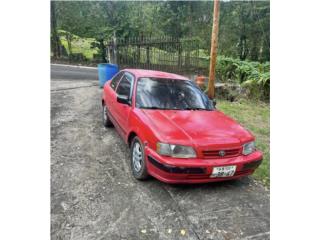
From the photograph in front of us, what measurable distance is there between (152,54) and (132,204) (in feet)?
35.7

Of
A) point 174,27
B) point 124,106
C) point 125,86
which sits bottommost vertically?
point 124,106

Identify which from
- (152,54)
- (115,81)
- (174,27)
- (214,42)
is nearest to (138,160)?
(115,81)

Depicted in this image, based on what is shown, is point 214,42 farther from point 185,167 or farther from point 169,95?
point 185,167

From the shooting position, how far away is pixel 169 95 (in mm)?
4758

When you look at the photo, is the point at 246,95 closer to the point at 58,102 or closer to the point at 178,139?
the point at 58,102

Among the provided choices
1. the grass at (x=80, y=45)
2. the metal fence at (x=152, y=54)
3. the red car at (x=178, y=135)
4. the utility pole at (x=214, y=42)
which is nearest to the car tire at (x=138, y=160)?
the red car at (x=178, y=135)

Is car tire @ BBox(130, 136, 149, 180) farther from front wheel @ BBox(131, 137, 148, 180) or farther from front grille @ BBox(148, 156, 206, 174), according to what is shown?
front grille @ BBox(148, 156, 206, 174)

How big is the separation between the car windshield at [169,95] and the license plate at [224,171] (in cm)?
128

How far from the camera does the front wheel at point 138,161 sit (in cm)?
396

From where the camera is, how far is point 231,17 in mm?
18594

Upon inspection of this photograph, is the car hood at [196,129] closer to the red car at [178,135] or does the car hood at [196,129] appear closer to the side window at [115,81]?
the red car at [178,135]

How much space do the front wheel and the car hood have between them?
0.41 m

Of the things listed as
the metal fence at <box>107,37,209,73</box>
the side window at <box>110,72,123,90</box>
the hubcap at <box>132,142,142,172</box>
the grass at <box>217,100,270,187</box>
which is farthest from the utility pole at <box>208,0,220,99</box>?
the hubcap at <box>132,142,142,172</box>

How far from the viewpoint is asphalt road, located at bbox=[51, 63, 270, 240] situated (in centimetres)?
313
